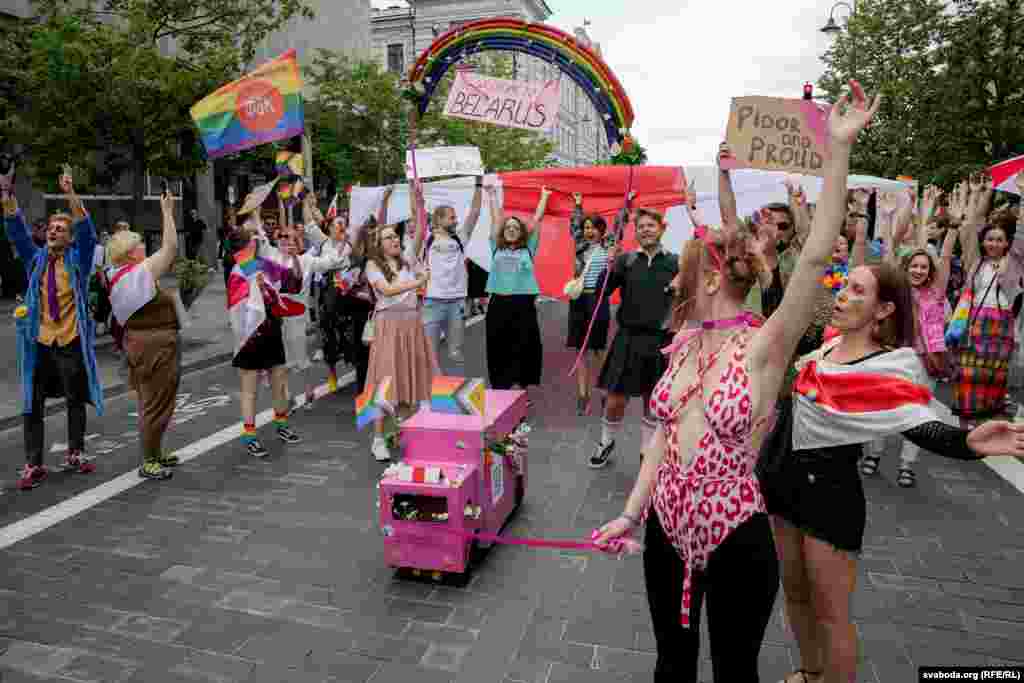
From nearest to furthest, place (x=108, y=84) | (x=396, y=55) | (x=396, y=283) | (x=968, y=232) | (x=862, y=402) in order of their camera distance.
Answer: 1. (x=862, y=402)
2. (x=396, y=283)
3. (x=968, y=232)
4. (x=108, y=84)
5. (x=396, y=55)

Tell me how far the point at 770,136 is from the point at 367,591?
3.39 m

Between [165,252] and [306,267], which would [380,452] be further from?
[165,252]

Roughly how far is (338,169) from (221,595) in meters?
20.7

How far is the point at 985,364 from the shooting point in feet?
22.3

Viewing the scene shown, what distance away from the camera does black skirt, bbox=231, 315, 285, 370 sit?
633 centimetres

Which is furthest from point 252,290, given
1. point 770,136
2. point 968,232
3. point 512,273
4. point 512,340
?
point 968,232

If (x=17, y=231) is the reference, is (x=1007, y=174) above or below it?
above

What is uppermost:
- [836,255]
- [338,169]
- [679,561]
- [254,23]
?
[254,23]

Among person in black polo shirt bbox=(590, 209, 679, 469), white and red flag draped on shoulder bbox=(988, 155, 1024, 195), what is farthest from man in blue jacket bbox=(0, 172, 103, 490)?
white and red flag draped on shoulder bbox=(988, 155, 1024, 195)

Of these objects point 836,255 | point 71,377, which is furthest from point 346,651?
point 836,255

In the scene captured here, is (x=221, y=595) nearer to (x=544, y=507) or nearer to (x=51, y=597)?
(x=51, y=597)

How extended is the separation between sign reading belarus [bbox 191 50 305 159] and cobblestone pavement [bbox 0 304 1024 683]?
3335 millimetres

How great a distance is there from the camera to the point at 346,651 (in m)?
3.42

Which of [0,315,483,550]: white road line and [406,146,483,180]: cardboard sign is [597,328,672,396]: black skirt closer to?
[0,315,483,550]: white road line
